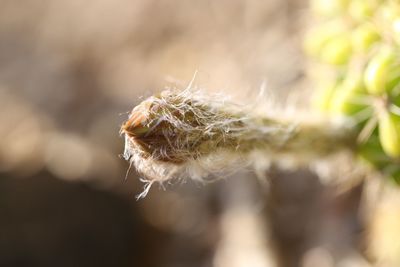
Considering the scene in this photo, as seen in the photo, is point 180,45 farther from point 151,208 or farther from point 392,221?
point 392,221

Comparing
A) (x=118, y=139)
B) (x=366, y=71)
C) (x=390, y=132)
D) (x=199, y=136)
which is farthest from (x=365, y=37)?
(x=118, y=139)

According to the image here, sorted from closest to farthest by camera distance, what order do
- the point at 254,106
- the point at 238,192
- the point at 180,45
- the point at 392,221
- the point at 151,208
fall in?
1. the point at 254,106
2. the point at 392,221
3. the point at 238,192
4. the point at 180,45
5. the point at 151,208

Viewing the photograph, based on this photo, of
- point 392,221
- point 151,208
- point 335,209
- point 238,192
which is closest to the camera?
point 392,221

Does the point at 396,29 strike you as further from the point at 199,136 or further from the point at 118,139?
the point at 118,139

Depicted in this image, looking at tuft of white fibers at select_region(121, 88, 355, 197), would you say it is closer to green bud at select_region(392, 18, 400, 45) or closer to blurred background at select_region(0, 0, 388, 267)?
green bud at select_region(392, 18, 400, 45)

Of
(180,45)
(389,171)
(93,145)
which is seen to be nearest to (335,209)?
(389,171)

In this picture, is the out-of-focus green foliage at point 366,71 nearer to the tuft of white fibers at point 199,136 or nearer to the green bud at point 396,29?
the green bud at point 396,29

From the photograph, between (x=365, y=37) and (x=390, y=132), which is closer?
(x=390, y=132)
